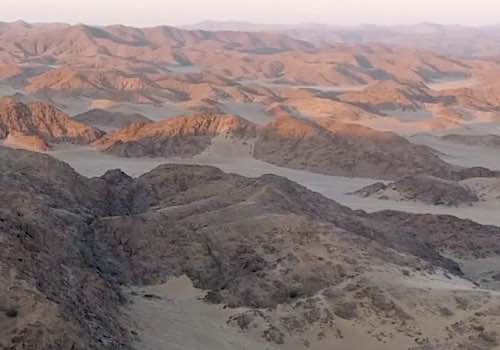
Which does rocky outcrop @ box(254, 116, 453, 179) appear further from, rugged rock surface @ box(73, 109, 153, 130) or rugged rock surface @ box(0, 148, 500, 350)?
rugged rock surface @ box(0, 148, 500, 350)

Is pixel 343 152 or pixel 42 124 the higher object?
pixel 343 152

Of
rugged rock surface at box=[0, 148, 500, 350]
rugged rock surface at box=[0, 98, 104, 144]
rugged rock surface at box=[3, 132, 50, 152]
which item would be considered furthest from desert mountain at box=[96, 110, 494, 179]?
rugged rock surface at box=[0, 148, 500, 350]

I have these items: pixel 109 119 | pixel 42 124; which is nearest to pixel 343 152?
pixel 42 124

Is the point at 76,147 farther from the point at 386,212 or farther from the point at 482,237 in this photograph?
the point at 482,237

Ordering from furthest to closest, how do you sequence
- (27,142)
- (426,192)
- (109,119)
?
(109,119), (27,142), (426,192)

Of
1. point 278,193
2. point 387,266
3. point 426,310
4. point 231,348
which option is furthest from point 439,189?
point 231,348

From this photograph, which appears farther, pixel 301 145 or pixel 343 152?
pixel 301 145

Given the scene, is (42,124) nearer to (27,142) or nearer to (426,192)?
(27,142)
